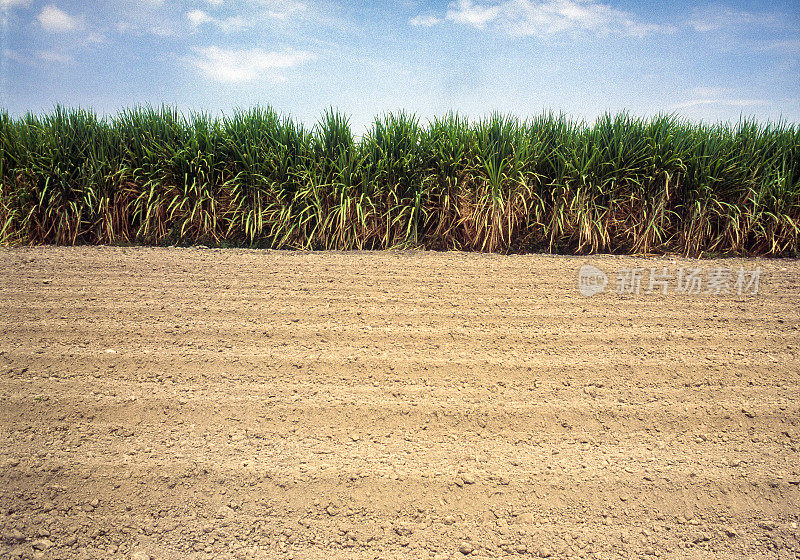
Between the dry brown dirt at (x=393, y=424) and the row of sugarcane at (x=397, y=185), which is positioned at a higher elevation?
the row of sugarcane at (x=397, y=185)

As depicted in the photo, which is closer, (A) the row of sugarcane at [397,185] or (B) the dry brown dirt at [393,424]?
(B) the dry brown dirt at [393,424]

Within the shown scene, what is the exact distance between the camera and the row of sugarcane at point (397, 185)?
5094 millimetres

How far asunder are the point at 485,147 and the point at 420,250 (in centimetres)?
124

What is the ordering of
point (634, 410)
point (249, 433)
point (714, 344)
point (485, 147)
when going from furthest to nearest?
point (485, 147), point (714, 344), point (634, 410), point (249, 433)

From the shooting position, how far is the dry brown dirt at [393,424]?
167cm

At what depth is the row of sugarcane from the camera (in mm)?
5094

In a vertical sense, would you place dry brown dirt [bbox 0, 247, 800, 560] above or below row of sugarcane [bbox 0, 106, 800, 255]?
below

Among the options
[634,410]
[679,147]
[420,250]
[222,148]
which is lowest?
[634,410]

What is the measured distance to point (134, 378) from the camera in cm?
252

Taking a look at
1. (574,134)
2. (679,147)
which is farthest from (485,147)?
(679,147)

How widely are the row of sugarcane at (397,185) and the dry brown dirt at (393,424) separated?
1.56 m

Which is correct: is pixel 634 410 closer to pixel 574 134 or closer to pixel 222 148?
pixel 574 134

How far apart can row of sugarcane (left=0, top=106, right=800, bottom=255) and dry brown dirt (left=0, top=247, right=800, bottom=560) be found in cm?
156

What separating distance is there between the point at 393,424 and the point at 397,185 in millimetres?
3449
